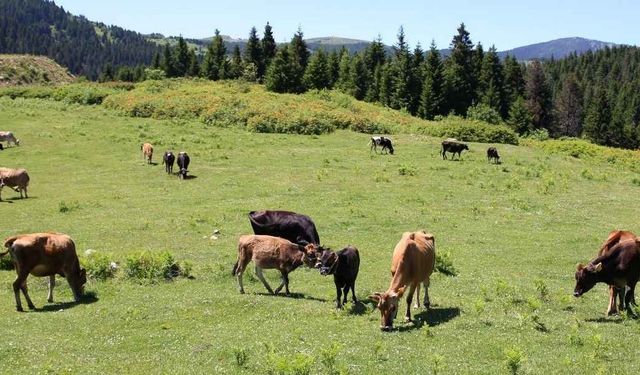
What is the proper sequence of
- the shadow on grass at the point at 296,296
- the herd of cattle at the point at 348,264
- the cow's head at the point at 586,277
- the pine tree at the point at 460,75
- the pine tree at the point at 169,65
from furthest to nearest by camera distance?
the pine tree at the point at 169,65, the pine tree at the point at 460,75, the shadow on grass at the point at 296,296, the cow's head at the point at 586,277, the herd of cattle at the point at 348,264

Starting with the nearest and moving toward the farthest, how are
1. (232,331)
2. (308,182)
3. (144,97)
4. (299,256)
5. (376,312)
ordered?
(232,331) → (376,312) → (299,256) → (308,182) → (144,97)

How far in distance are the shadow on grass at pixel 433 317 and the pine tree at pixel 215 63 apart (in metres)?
84.8

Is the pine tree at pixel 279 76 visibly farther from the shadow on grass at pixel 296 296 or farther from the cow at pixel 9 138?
the shadow on grass at pixel 296 296

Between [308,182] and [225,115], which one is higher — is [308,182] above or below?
below

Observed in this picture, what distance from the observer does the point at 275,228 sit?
20.1 metres

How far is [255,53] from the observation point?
3784 inches

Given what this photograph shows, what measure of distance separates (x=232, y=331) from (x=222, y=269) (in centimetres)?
571

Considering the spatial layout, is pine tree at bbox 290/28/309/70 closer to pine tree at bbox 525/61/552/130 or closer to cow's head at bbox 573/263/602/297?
pine tree at bbox 525/61/552/130

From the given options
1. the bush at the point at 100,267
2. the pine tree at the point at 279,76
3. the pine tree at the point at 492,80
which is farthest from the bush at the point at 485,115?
the bush at the point at 100,267

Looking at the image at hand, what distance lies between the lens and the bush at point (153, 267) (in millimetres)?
18906

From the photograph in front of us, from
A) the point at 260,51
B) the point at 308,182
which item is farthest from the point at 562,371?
the point at 260,51

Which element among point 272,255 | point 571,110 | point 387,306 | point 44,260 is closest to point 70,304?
point 44,260

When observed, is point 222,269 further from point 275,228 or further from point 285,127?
point 285,127

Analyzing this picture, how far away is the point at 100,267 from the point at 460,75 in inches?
3386
